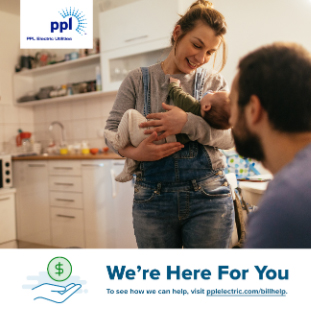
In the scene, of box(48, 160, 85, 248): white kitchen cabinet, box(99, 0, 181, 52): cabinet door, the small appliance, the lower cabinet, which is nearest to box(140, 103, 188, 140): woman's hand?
the lower cabinet

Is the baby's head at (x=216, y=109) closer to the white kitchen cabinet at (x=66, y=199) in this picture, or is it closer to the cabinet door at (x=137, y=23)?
the cabinet door at (x=137, y=23)

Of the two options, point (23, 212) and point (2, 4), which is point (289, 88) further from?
point (23, 212)

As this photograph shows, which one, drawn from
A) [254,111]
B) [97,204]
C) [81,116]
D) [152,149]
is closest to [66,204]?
[97,204]

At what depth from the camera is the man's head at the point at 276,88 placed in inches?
16.1

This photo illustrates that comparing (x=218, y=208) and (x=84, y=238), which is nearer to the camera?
(x=218, y=208)

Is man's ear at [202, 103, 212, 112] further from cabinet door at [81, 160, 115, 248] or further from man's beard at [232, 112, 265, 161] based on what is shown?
cabinet door at [81, 160, 115, 248]

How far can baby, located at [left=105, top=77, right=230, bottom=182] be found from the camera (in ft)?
1.97

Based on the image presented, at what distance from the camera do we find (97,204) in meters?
1.81

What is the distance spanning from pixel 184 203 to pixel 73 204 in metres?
1.43

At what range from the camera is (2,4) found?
2.96ft

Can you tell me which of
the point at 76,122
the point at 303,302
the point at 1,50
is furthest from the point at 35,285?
the point at 1,50

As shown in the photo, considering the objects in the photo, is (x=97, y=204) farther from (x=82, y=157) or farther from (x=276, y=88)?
(x=276, y=88)

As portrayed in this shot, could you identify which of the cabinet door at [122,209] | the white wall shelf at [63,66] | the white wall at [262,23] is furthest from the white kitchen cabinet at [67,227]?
the white wall at [262,23]

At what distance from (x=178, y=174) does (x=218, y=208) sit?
0.34ft
